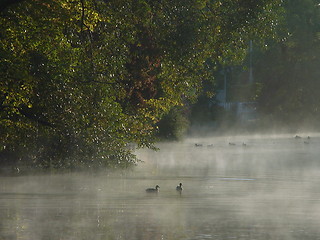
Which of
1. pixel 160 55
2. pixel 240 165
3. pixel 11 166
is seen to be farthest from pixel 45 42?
pixel 240 165

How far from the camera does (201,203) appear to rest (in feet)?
99.5

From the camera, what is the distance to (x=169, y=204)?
3008 centimetres

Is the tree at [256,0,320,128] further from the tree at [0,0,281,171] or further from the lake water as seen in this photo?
the tree at [0,0,281,171]

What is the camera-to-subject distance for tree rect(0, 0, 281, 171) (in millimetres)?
25109

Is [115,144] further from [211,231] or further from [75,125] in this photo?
[211,231]

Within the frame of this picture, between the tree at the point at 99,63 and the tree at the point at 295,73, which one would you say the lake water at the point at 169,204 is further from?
the tree at the point at 295,73

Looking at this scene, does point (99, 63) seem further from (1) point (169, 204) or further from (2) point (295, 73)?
(2) point (295, 73)

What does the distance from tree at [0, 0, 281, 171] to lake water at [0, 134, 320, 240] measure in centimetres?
179

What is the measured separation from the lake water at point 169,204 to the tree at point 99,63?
5.88ft

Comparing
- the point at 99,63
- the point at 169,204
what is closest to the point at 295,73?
the point at 99,63

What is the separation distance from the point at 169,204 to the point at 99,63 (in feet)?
17.5

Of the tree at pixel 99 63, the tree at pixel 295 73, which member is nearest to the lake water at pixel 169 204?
the tree at pixel 99 63

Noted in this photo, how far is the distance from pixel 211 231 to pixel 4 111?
750 cm

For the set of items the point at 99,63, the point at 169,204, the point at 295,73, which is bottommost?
the point at 169,204
